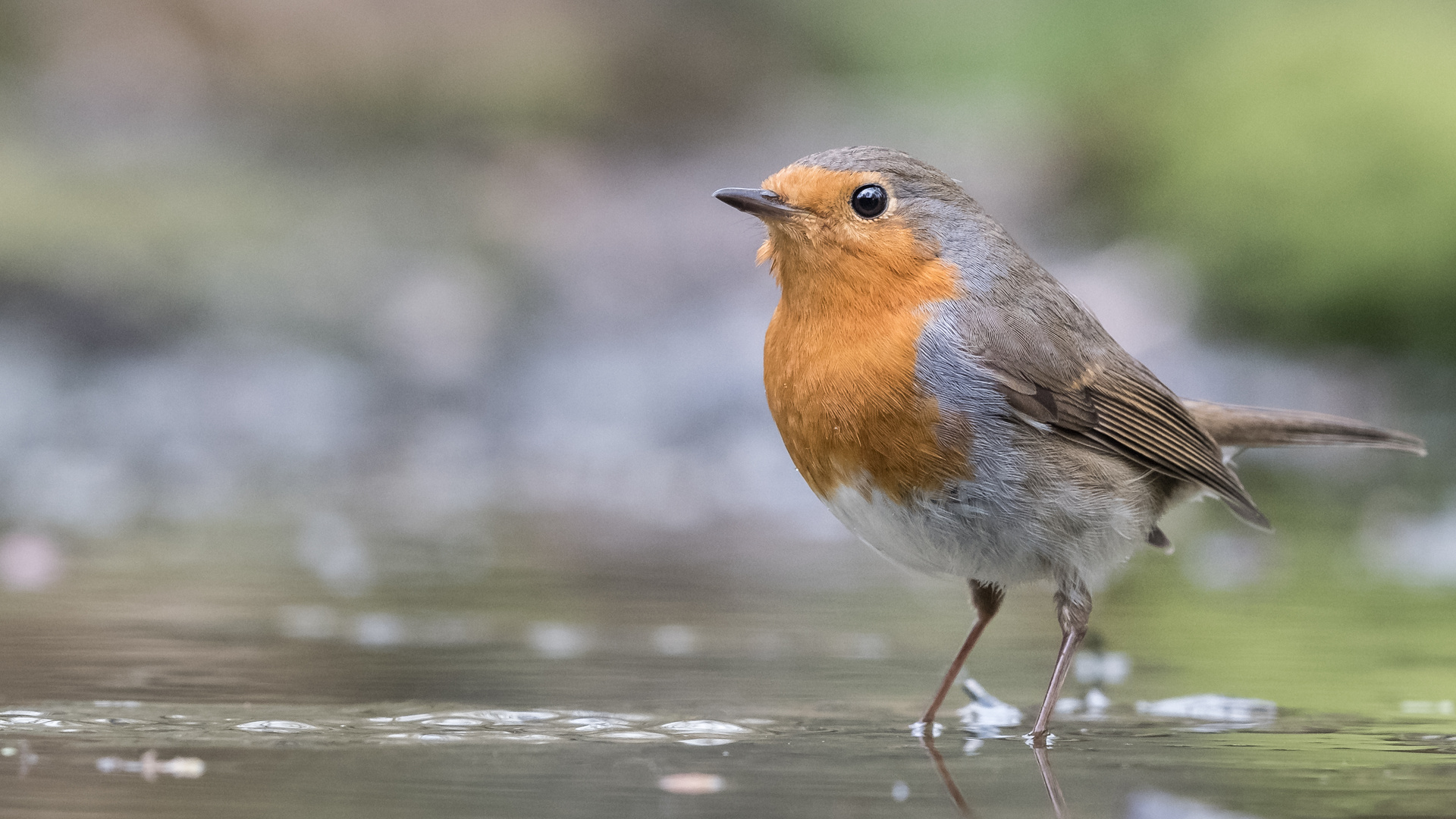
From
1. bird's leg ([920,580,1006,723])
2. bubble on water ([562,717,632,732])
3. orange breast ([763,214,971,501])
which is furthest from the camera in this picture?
bird's leg ([920,580,1006,723])

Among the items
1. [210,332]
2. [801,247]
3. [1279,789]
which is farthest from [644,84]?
[1279,789]

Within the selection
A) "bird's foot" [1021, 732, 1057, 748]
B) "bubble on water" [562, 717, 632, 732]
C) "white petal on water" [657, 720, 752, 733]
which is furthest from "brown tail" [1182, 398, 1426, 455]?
"bubble on water" [562, 717, 632, 732]

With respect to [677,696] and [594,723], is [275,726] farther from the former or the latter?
[677,696]

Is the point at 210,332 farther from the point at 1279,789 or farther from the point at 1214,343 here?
the point at 1279,789

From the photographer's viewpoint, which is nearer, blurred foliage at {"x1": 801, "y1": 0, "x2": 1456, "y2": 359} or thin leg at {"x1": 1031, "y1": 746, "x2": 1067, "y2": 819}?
thin leg at {"x1": 1031, "y1": 746, "x2": 1067, "y2": 819}

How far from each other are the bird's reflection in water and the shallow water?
14mm

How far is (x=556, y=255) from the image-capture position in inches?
501

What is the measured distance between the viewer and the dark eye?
4020 millimetres

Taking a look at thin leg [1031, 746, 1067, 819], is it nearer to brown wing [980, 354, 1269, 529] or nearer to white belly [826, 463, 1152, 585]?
white belly [826, 463, 1152, 585]

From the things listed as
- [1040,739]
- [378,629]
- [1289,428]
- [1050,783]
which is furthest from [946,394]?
[378,629]

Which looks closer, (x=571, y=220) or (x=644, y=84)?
(x=571, y=220)

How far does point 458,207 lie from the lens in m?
13.1

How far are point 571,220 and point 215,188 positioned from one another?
2.61m

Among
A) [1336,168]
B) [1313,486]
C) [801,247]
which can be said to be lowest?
[801,247]
